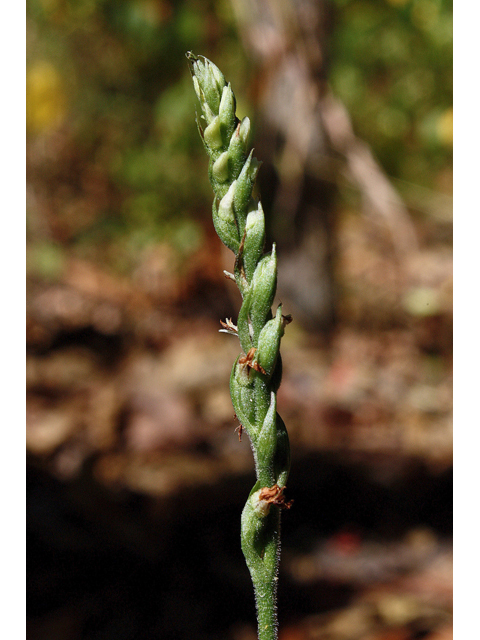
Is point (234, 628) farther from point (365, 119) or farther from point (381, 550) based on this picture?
point (365, 119)

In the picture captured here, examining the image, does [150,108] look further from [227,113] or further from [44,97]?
[227,113]

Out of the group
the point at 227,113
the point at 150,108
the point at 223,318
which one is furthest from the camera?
the point at 150,108

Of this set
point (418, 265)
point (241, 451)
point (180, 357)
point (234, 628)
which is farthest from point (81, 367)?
point (418, 265)

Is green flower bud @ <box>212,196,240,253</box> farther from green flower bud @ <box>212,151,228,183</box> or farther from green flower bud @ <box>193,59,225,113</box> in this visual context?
green flower bud @ <box>193,59,225,113</box>

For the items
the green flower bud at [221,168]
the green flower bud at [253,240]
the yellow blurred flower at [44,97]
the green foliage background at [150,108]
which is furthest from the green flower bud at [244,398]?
the yellow blurred flower at [44,97]

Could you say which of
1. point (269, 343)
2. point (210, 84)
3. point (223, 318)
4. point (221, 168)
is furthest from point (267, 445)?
point (223, 318)

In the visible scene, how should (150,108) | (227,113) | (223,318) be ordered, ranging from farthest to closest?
(150,108) → (223,318) → (227,113)

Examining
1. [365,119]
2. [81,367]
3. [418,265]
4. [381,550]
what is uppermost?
[365,119]
